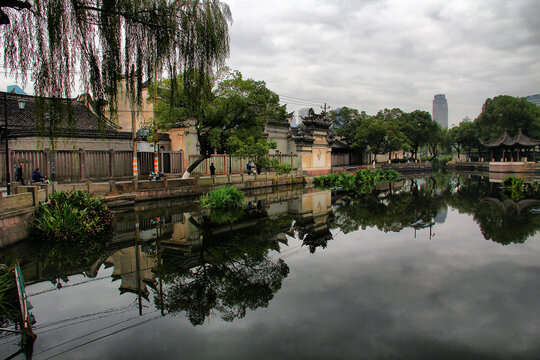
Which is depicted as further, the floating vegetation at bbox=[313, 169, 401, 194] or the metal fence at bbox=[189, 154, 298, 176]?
the floating vegetation at bbox=[313, 169, 401, 194]

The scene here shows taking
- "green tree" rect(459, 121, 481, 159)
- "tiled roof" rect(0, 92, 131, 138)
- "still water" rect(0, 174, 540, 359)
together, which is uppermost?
"green tree" rect(459, 121, 481, 159)

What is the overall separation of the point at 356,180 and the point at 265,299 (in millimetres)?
25621

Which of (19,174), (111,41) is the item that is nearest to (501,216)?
(111,41)

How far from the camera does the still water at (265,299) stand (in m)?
4.38

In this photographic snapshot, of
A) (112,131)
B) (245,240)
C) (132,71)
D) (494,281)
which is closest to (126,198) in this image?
(112,131)

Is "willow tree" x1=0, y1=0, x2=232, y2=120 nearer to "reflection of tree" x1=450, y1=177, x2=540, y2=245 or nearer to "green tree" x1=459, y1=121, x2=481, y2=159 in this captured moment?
"reflection of tree" x1=450, y1=177, x2=540, y2=245

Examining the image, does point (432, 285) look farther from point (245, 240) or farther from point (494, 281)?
point (245, 240)

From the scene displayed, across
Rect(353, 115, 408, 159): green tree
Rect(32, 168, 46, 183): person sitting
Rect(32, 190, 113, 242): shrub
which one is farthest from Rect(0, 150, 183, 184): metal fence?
Rect(353, 115, 408, 159): green tree

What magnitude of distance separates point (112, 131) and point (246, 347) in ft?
59.5

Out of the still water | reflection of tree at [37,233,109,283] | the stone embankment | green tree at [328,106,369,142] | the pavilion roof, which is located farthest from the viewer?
green tree at [328,106,369,142]

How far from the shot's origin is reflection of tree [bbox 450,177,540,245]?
1050 cm

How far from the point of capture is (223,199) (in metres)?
15.2

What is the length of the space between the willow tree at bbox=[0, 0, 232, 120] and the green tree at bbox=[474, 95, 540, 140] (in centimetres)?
5008

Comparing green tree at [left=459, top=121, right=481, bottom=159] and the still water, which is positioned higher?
green tree at [left=459, top=121, right=481, bottom=159]
